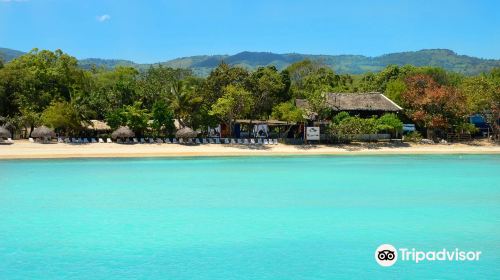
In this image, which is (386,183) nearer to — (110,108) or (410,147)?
(410,147)

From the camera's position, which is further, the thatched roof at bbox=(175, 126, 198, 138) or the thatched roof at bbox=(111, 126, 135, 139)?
the thatched roof at bbox=(175, 126, 198, 138)

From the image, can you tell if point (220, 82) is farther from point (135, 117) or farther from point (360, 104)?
point (360, 104)

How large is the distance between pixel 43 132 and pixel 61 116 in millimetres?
1580

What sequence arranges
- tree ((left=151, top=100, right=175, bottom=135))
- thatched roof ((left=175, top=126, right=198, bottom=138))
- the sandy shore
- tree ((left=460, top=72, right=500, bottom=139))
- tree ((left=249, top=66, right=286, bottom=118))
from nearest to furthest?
1. the sandy shore
2. thatched roof ((left=175, top=126, right=198, bottom=138))
3. tree ((left=151, top=100, right=175, bottom=135))
4. tree ((left=460, top=72, right=500, bottom=139))
5. tree ((left=249, top=66, right=286, bottom=118))

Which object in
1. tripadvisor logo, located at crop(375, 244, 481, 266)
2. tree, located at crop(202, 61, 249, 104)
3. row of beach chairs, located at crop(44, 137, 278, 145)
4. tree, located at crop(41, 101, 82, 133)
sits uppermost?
tree, located at crop(202, 61, 249, 104)

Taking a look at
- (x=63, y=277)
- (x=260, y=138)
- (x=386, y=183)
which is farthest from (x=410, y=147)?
(x=63, y=277)

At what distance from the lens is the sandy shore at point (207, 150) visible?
31156mm

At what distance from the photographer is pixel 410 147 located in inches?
1444

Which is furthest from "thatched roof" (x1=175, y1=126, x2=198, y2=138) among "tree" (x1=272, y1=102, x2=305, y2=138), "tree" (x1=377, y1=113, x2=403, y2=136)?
"tree" (x1=377, y1=113, x2=403, y2=136)

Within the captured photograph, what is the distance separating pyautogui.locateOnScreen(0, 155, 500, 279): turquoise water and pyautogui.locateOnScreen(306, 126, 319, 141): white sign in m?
12.0

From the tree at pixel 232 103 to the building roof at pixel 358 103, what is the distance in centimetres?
512

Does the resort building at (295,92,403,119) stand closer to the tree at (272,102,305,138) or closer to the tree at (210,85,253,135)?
the tree at (272,102,305,138)

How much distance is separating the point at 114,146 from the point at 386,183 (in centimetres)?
1996

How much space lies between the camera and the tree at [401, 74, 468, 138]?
37.3 metres
